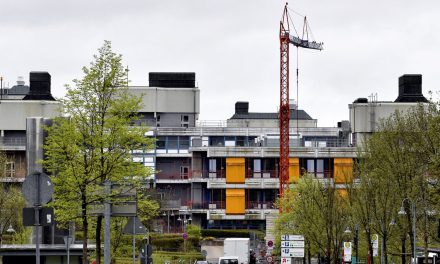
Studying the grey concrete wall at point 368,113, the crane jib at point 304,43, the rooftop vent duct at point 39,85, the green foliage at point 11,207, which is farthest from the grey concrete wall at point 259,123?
the green foliage at point 11,207

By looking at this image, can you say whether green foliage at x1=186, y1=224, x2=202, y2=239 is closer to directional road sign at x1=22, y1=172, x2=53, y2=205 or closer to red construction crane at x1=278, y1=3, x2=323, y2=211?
red construction crane at x1=278, y1=3, x2=323, y2=211

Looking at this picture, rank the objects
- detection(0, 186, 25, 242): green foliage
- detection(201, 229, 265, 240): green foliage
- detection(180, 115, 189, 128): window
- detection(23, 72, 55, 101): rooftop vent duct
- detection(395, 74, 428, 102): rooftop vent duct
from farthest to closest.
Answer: detection(395, 74, 428, 102): rooftop vent duct → detection(23, 72, 55, 101): rooftop vent duct → detection(180, 115, 189, 128): window → detection(201, 229, 265, 240): green foliage → detection(0, 186, 25, 242): green foliage

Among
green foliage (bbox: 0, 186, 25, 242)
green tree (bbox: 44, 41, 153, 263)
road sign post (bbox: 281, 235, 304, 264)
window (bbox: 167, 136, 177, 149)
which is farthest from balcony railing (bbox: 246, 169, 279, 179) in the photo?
green tree (bbox: 44, 41, 153, 263)

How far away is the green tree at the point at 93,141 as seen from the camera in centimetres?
4706

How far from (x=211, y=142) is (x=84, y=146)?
118246mm

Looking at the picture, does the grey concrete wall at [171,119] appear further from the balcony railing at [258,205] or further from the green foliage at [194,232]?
the green foliage at [194,232]

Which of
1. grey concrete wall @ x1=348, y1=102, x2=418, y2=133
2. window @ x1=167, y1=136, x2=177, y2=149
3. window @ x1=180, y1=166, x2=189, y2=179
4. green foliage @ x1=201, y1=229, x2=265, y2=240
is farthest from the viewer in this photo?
grey concrete wall @ x1=348, y1=102, x2=418, y2=133

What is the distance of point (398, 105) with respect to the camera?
16475 centimetres

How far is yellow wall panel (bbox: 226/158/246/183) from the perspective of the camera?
153 meters

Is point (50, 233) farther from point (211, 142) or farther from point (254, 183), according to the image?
point (211, 142)

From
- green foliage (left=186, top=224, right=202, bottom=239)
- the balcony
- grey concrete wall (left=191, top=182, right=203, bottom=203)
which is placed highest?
the balcony

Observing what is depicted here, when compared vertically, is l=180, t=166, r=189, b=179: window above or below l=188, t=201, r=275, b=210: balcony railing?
above

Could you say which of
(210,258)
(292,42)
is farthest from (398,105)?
(210,258)

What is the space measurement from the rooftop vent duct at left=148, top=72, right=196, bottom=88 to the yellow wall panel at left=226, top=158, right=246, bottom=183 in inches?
991
